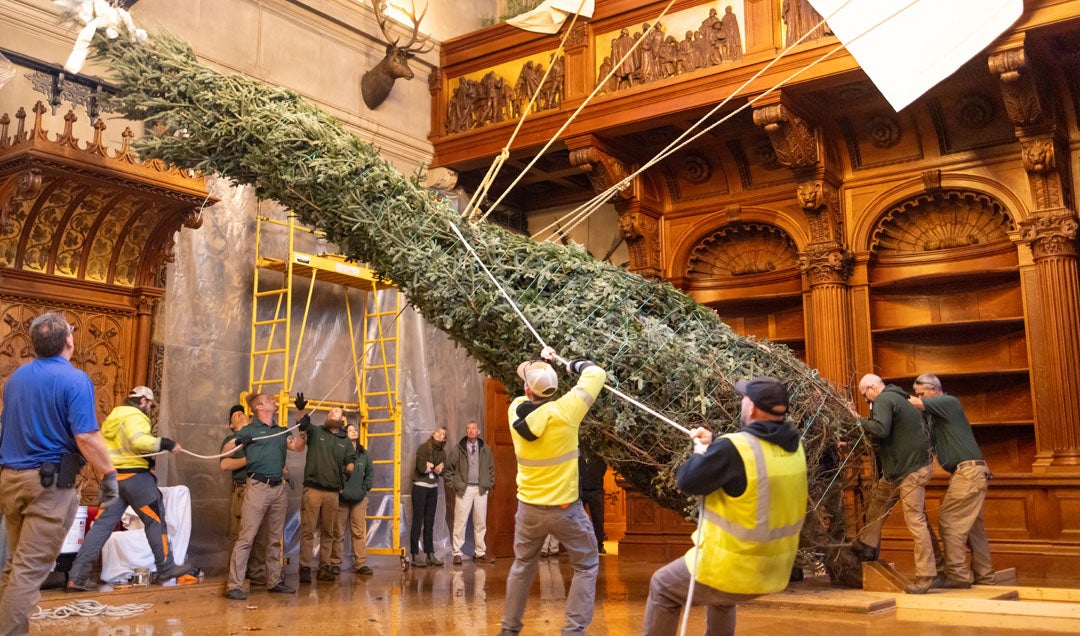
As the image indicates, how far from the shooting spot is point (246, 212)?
8.75m

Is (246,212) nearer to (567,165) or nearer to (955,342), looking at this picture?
(567,165)

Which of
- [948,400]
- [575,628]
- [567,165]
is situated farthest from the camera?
[567,165]

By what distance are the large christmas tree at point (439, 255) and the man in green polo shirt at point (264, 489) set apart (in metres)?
2.10

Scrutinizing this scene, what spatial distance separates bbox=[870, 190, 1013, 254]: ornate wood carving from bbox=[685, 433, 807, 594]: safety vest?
670 centimetres

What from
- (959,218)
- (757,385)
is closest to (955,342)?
(959,218)

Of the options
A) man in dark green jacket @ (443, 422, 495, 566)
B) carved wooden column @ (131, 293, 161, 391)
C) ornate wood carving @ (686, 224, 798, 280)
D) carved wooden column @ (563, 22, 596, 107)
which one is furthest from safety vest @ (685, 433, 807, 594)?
carved wooden column @ (563, 22, 596, 107)

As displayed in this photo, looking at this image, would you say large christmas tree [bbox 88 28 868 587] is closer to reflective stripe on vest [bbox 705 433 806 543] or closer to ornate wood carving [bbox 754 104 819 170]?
reflective stripe on vest [bbox 705 433 806 543]

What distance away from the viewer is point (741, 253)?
10.2 metres

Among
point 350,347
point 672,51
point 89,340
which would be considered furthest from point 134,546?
point 672,51

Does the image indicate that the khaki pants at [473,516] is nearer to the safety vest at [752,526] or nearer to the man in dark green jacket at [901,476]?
the man in dark green jacket at [901,476]

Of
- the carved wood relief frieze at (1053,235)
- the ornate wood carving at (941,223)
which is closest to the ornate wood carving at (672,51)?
the ornate wood carving at (941,223)

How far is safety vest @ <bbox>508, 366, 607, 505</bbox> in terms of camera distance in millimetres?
4211

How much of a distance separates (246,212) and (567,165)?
3.78 metres

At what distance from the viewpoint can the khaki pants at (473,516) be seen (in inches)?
369
